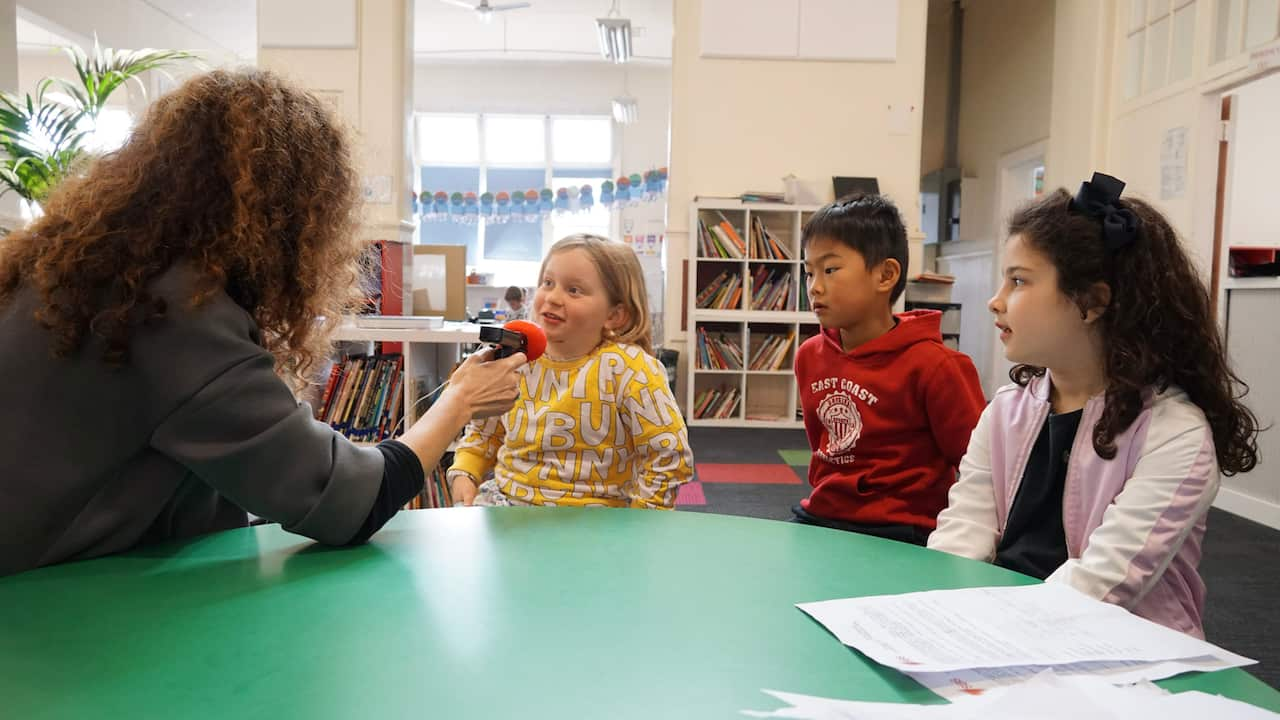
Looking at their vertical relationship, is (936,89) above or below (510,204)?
above

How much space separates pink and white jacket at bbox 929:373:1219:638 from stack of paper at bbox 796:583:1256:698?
319mm

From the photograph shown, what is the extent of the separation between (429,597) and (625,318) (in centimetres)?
109

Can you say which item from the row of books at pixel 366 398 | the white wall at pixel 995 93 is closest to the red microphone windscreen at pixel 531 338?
the row of books at pixel 366 398

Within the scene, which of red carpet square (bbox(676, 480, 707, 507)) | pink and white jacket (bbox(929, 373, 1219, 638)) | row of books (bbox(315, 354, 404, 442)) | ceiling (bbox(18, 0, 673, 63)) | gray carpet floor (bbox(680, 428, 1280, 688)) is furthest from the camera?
ceiling (bbox(18, 0, 673, 63))

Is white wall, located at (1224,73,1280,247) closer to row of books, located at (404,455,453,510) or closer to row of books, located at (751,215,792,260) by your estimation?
row of books, located at (751,215,792,260)

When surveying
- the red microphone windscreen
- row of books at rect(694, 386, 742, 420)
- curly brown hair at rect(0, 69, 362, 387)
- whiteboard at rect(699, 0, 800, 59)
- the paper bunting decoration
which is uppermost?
whiteboard at rect(699, 0, 800, 59)

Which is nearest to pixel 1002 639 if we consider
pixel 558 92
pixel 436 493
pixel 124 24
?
pixel 436 493

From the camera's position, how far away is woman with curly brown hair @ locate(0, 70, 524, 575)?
743 millimetres

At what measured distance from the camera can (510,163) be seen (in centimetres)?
1072

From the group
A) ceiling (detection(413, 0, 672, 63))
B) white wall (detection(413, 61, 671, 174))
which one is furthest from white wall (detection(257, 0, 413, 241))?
white wall (detection(413, 61, 671, 174))

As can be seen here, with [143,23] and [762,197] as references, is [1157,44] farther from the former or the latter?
[143,23]

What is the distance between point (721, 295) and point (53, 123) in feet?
12.6

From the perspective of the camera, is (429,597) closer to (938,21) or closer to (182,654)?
(182,654)

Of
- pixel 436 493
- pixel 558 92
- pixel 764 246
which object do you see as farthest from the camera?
pixel 558 92
